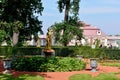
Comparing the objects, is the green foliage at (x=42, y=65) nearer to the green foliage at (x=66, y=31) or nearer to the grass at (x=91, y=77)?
the grass at (x=91, y=77)

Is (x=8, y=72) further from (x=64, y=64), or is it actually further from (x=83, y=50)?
(x=83, y=50)

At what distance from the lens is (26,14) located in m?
39.8

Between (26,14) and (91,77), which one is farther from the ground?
(26,14)

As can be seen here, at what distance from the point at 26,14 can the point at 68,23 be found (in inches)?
484

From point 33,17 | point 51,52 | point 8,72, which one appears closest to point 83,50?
point 33,17

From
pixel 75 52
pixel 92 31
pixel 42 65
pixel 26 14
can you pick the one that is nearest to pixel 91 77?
pixel 42 65

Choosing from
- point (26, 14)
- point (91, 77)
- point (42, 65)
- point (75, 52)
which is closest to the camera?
point (91, 77)

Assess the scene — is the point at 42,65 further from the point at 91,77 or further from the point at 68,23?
the point at 68,23

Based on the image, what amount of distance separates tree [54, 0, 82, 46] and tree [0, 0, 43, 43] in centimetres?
579

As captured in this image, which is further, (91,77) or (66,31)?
(66,31)

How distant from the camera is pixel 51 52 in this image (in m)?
29.5

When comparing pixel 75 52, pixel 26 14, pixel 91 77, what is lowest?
A: pixel 91 77

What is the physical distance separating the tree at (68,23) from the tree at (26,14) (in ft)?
19.0

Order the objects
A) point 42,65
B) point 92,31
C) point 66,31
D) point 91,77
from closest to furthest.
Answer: point 91,77, point 42,65, point 66,31, point 92,31
